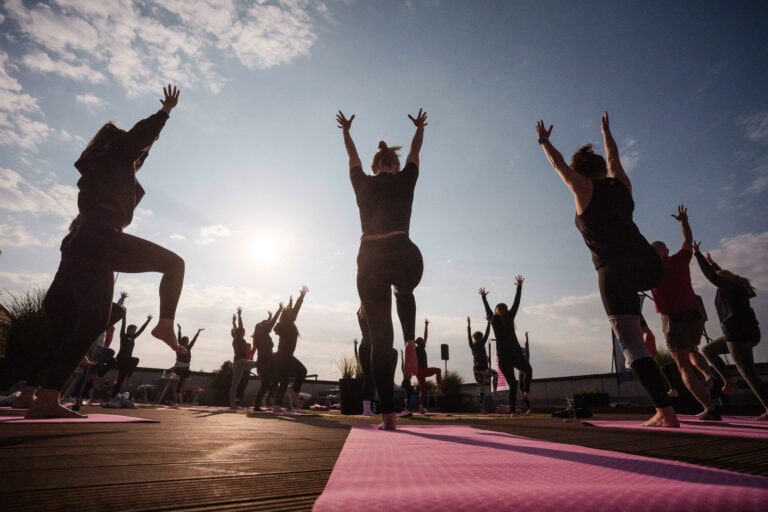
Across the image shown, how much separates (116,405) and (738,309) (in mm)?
10130

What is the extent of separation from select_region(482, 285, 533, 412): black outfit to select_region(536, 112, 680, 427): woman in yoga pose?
486 centimetres

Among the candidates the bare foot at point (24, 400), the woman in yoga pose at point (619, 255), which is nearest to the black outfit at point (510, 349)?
the woman in yoga pose at point (619, 255)

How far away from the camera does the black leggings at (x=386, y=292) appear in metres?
2.70

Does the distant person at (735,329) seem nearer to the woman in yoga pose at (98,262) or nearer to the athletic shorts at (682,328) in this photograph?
the athletic shorts at (682,328)

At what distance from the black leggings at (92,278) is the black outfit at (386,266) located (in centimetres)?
149

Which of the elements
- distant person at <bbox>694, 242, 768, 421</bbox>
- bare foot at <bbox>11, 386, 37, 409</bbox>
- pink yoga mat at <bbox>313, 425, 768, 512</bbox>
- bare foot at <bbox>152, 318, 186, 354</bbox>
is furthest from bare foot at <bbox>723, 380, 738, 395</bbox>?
bare foot at <bbox>11, 386, 37, 409</bbox>

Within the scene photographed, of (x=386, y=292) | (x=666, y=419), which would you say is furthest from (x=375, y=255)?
(x=666, y=419)

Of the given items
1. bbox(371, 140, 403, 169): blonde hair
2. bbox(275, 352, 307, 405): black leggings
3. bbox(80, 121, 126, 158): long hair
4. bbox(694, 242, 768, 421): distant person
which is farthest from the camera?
bbox(275, 352, 307, 405): black leggings

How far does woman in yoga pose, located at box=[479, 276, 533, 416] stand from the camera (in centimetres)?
767

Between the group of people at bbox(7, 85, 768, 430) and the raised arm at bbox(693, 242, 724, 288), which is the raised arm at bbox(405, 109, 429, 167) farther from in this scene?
the raised arm at bbox(693, 242, 724, 288)

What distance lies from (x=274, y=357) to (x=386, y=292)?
675 cm

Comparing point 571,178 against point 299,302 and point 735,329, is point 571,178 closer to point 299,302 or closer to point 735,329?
point 735,329

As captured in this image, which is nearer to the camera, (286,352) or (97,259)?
(97,259)

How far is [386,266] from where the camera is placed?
2.82m
